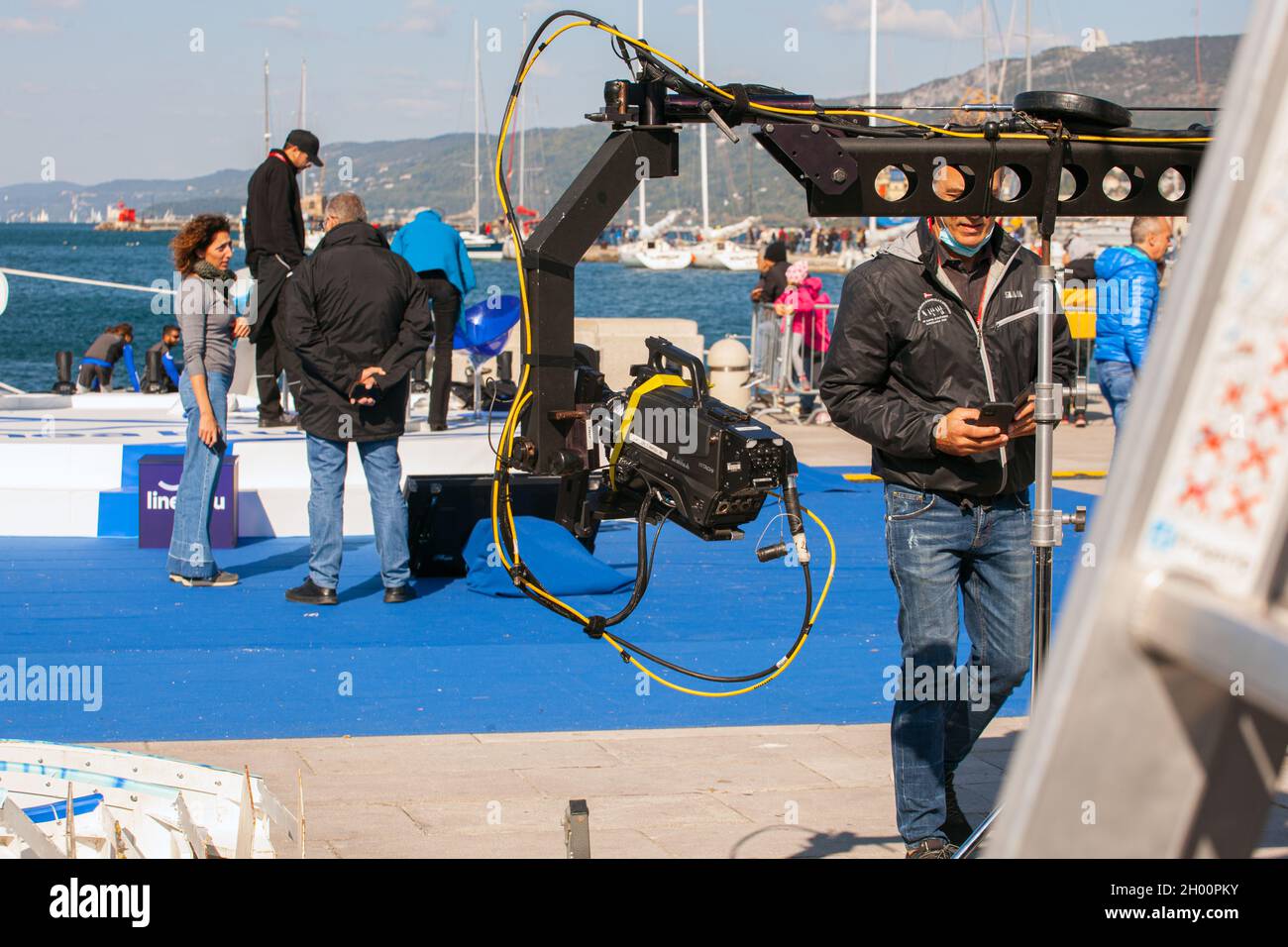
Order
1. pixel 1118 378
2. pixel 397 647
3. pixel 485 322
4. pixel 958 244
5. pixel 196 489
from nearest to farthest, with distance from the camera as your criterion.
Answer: pixel 958 244 → pixel 397 647 → pixel 196 489 → pixel 1118 378 → pixel 485 322

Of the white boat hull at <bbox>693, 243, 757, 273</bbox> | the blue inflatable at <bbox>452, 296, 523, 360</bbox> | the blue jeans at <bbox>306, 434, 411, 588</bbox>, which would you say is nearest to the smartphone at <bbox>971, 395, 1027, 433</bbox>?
the blue jeans at <bbox>306, 434, 411, 588</bbox>

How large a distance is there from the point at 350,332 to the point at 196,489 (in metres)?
1.54

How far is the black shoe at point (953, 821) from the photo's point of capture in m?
5.27

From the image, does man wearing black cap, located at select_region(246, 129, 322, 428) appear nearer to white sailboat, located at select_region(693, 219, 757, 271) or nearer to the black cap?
the black cap

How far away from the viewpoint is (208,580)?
9602 millimetres

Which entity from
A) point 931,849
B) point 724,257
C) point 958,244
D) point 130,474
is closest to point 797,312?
point 130,474

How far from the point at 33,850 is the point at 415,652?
4310 millimetres

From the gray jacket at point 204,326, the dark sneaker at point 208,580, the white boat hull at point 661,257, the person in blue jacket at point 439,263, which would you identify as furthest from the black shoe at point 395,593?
the white boat hull at point 661,257

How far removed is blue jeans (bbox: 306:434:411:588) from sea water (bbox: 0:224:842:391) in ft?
14.1

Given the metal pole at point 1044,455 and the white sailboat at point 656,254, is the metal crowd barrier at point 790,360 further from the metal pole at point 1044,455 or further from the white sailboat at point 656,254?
the white sailboat at point 656,254

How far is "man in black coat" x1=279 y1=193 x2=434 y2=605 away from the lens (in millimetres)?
8945

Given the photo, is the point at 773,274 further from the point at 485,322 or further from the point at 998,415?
the point at 998,415

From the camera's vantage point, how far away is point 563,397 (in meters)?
3.97

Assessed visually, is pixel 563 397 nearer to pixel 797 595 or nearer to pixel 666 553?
pixel 797 595
